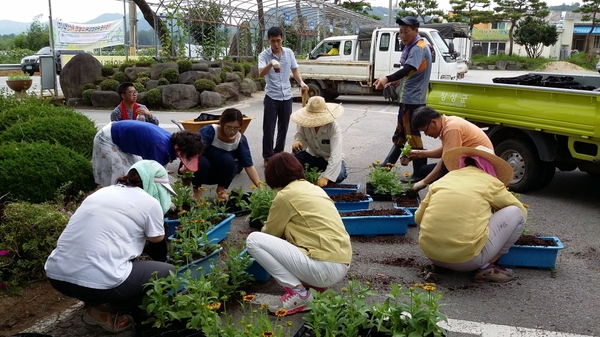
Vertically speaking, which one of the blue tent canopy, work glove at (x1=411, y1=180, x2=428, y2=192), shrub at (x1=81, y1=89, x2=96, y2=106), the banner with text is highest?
the blue tent canopy

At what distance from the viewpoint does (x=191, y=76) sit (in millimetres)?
16578

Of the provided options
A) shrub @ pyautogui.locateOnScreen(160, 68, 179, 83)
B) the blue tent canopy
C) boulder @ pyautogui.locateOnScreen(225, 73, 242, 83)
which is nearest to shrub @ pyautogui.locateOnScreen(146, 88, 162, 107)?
shrub @ pyautogui.locateOnScreen(160, 68, 179, 83)

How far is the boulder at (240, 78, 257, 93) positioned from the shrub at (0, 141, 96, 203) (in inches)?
509

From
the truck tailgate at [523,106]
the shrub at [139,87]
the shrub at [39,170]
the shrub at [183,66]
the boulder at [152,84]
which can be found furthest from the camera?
the shrub at [183,66]

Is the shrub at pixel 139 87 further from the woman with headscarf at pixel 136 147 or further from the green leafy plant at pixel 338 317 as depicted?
the green leafy plant at pixel 338 317

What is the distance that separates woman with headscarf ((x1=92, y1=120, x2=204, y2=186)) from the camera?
4.89 m

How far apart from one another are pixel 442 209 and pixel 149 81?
13.7 m

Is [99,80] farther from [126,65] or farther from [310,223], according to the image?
[310,223]

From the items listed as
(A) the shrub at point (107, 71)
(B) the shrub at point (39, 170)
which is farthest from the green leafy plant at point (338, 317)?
(A) the shrub at point (107, 71)

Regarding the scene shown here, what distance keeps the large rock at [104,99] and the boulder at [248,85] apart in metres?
4.41

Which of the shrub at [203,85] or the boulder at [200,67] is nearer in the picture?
the shrub at [203,85]

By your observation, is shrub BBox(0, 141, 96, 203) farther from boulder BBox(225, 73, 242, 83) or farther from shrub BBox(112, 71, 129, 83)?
boulder BBox(225, 73, 242, 83)

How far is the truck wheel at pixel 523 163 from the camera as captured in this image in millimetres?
6668

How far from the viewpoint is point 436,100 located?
7.73m
